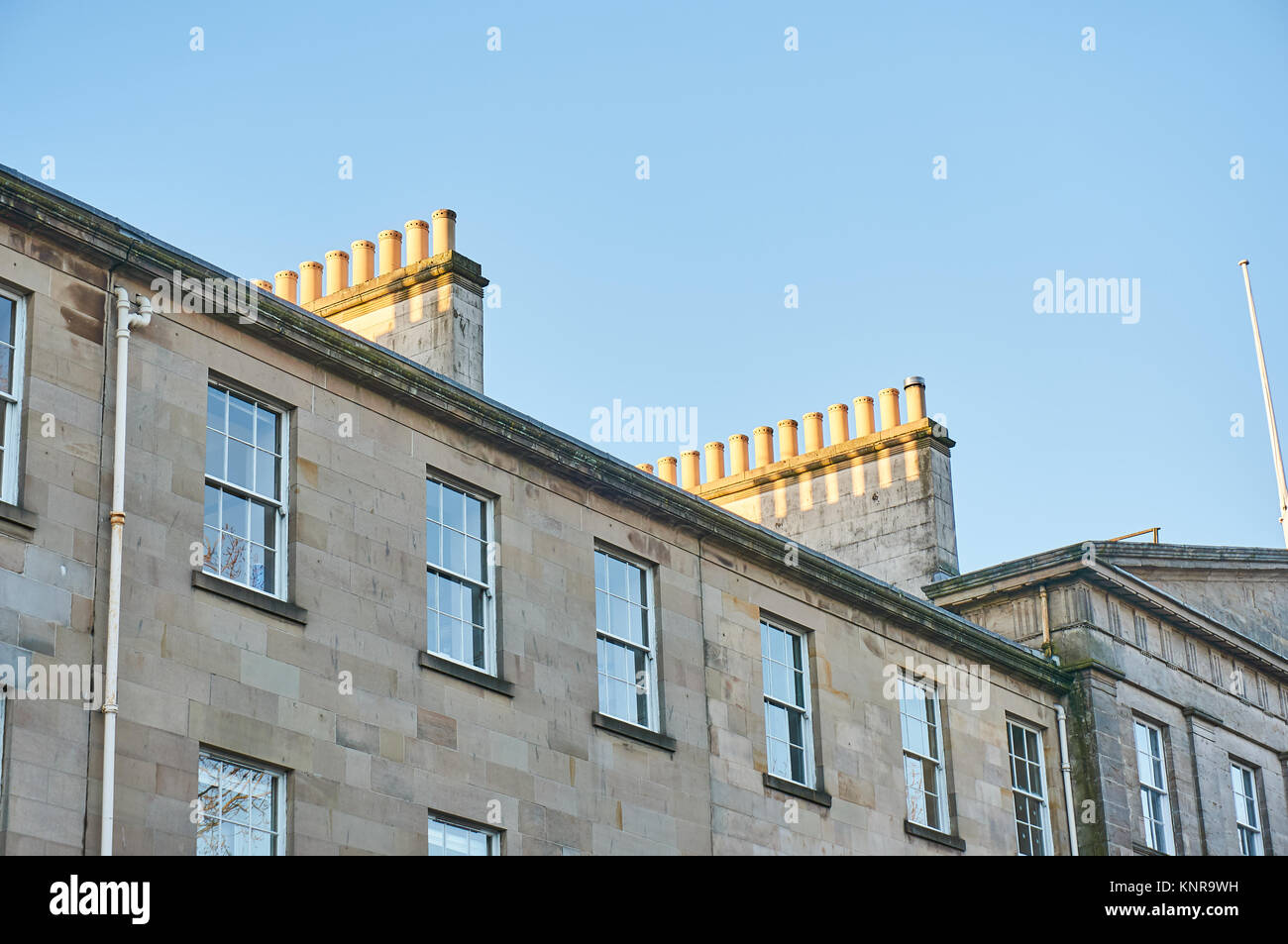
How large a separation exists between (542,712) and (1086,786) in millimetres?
10180

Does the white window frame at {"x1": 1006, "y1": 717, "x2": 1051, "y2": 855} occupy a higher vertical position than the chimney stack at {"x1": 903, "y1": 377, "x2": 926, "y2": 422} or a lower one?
lower

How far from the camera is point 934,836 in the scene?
2486 cm

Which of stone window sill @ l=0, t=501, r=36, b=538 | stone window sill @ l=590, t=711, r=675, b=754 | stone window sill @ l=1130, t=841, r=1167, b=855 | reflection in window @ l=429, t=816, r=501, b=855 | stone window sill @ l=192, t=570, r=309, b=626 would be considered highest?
stone window sill @ l=0, t=501, r=36, b=538

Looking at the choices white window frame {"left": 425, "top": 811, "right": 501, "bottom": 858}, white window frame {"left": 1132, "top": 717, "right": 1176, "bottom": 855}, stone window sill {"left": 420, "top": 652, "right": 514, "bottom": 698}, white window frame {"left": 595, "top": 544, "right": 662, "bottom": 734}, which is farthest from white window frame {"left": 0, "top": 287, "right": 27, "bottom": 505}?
white window frame {"left": 1132, "top": 717, "right": 1176, "bottom": 855}

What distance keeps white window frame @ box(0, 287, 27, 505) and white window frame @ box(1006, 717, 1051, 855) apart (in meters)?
15.1

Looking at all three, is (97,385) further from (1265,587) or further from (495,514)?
(1265,587)

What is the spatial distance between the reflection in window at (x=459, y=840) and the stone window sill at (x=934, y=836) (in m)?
7.11

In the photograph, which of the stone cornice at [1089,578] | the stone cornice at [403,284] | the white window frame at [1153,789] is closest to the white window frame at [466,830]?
the stone cornice at [403,284]

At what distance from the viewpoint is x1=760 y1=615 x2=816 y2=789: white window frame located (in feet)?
76.6

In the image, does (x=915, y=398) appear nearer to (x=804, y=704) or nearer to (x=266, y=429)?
(x=804, y=704)

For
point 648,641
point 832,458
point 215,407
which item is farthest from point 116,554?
point 832,458

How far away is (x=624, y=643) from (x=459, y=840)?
356cm

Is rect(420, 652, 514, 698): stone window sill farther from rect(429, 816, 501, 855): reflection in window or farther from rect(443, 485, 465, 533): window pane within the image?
rect(443, 485, 465, 533): window pane
